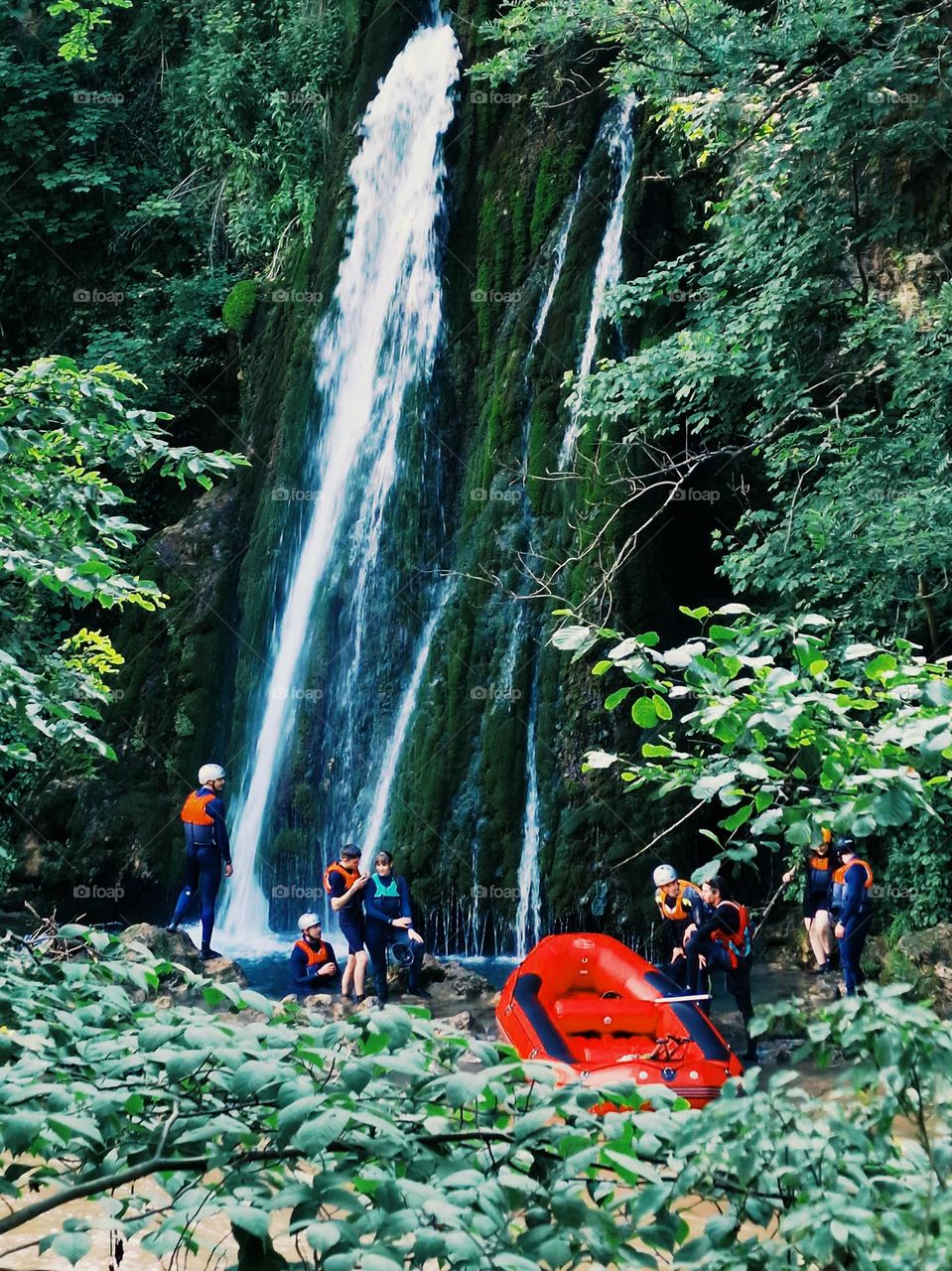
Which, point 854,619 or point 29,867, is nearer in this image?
point 854,619

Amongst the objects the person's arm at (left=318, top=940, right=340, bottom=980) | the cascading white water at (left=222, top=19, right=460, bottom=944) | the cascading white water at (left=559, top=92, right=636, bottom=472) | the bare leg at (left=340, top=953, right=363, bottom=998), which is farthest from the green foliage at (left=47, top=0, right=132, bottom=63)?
the person's arm at (left=318, top=940, right=340, bottom=980)

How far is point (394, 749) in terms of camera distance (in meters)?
12.7

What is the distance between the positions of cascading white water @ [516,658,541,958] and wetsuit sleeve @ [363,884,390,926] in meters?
2.25

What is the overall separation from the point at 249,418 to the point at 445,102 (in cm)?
436

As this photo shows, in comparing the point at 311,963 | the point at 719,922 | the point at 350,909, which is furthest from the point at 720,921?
the point at 311,963

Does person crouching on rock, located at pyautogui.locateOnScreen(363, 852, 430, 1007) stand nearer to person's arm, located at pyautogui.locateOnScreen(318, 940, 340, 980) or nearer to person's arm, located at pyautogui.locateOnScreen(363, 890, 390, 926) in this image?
person's arm, located at pyautogui.locateOnScreen(363, 890, 390, 926)

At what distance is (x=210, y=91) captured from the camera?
17766 mm

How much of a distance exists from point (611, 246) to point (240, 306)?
6.35m

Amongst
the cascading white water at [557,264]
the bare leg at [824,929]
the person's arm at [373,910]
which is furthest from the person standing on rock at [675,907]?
the cascading white water at [557,264]

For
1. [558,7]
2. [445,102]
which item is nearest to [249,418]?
[445,102]

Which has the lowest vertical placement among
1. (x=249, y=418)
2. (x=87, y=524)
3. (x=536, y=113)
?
(x=87, y=524)

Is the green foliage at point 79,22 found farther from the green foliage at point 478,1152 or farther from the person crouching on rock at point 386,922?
the green foliage at point 478,1152

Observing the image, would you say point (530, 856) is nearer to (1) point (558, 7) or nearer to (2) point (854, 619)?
(2) point (854, 619)

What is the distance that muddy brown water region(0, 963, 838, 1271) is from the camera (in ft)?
17.4
